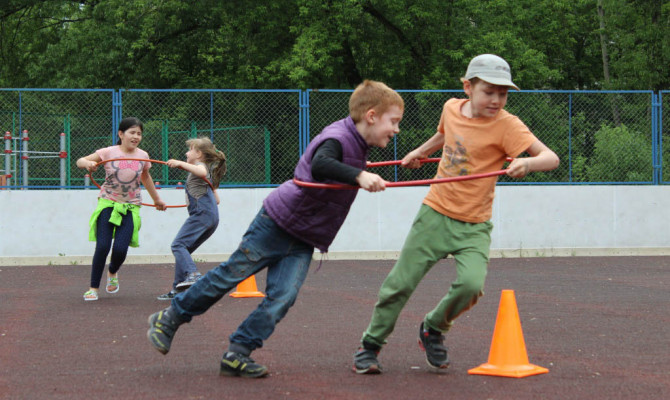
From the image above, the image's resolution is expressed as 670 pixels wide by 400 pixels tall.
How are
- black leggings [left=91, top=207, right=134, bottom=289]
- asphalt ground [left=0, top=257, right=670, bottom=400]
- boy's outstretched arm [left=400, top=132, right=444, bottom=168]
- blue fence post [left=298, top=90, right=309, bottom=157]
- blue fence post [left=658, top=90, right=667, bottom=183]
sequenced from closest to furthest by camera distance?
1. asphalt ground [left=0, top=257, right=670, bottom=400]
2. boy's outstretched arm [left=400, top=132, right=444, bottom=168]
3. black leggings [left=91, top=207, right=134, bottom=289]
4. blue fence post [left=298, top=90, right=309, bottom=157]
5. blue fence post [left=658, top=90, right=667, bottom=183]

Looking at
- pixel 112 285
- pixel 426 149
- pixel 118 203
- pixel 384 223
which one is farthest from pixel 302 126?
pixel 426 149

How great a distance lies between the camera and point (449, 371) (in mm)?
5438

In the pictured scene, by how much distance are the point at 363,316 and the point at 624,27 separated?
1094 inches

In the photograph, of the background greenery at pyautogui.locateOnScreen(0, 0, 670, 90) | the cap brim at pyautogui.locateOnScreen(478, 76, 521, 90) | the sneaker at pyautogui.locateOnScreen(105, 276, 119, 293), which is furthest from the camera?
the background greenery at pyautogui.locateOnScreen(0, 0, 670, 90)

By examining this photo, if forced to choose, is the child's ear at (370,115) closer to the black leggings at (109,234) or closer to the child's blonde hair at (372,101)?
the child's blonde hair at (372,101)

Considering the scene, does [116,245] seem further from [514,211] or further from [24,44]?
[24,44]

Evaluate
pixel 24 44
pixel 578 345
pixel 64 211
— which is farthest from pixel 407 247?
pixel 24 44

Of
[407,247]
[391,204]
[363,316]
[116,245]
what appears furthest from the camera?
[391,204]

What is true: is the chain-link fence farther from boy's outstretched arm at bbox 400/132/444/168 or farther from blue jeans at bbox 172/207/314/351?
blue jeans at bbox 172/207/314/351

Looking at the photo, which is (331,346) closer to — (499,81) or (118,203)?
(499,81)

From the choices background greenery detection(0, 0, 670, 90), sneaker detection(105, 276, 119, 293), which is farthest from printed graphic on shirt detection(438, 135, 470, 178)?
background greenery detection(0, 0, 670, 90)

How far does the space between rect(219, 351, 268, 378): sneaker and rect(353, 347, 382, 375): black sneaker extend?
1.79 ft

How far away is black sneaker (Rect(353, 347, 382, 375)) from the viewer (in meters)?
5.28

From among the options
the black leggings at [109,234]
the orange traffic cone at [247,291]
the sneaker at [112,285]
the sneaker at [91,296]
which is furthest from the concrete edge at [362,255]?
the black leggings at [109,234]
